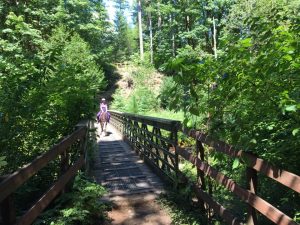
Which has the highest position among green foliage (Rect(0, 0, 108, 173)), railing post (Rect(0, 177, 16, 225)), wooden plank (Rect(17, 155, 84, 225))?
green foliage (Rect(0, 0, 108, 173))

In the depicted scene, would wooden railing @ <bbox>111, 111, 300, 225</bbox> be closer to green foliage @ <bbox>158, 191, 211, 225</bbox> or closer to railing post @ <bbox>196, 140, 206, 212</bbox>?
railing post @ <bbox>196, 140, 206, 212</bbox>

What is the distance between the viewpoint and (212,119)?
4.40 meters

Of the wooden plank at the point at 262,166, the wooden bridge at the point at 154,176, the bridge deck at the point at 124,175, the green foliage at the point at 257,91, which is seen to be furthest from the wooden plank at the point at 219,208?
the bridge deck at the point at 124,175

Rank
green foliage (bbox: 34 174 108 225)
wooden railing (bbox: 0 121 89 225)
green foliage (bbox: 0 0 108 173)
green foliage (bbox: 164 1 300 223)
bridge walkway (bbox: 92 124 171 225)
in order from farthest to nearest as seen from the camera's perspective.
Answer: bridge walkway (bbox: 92 124 171 225), green foliage (bbox: 0 0 108 173), green foliage (bbox: 34 174 108 225), green foliage (bbox: 164 1 300 223), wooden railing (bbox: 0 121 89 225)

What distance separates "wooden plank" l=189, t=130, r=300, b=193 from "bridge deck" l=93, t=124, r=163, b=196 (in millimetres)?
2616

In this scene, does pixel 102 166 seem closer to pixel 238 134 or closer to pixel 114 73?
pixel 238 134

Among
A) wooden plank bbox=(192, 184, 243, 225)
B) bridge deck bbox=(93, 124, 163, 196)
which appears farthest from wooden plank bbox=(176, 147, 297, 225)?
bridge deck bbox=(93, 124, 163, 196)

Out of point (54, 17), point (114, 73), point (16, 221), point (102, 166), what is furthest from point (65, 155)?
point (114, 73)

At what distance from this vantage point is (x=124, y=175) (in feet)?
27.0

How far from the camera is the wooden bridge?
9.97 ft

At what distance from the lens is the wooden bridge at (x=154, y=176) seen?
304cm

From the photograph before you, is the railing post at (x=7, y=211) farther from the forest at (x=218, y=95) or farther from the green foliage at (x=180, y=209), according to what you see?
the green foliage at (x=180, y=209)

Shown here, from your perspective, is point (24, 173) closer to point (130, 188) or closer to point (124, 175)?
point (130, 188)

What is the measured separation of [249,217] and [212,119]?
49.7 inches
